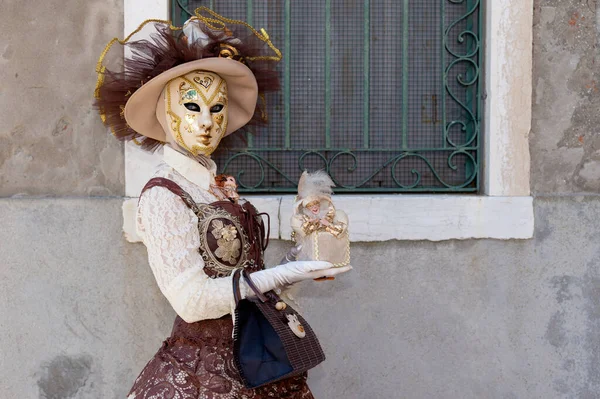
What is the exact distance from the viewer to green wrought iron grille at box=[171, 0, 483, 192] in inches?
158

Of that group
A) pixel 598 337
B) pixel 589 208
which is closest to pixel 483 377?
pixel 598 337

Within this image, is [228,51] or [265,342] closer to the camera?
[265,342]

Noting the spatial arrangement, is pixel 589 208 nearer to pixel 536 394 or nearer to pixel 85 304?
pixel 536 394

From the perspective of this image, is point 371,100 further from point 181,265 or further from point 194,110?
point 181,265

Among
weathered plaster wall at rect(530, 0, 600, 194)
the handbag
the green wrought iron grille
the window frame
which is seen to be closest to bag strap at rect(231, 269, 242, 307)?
the handbag

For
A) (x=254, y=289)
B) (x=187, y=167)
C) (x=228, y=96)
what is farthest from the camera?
(x=228, y=96)

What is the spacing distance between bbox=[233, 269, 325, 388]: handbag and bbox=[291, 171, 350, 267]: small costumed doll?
225mm

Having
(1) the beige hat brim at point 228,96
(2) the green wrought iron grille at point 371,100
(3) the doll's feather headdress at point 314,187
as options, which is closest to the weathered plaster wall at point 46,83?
(2) the green wrought iron grille at point 371,100

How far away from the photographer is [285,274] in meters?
2.40

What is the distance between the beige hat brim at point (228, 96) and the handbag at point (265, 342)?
75 centimetres

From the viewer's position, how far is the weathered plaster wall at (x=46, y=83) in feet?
12.4

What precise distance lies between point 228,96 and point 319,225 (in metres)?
0.79

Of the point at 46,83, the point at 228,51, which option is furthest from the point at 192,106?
the point at 46,83

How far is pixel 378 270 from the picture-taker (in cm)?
386
